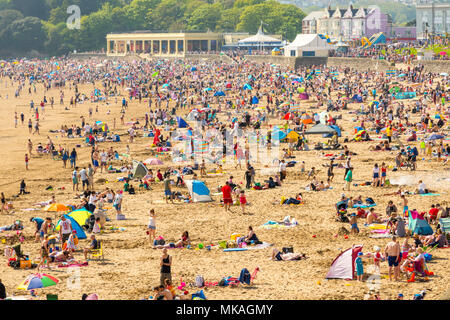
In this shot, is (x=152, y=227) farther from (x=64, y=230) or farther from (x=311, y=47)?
(x=311, y=47)

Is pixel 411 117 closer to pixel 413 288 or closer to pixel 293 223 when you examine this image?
pixel 293 223

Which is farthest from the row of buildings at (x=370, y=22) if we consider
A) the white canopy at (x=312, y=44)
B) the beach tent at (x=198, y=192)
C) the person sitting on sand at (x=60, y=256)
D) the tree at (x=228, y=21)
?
the person sitting on sand at (x=60, y=256)

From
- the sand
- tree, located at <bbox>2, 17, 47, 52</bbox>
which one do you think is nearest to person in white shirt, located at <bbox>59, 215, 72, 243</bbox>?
the sand

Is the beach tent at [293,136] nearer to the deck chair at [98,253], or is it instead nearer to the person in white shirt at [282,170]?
the person in white shirt at [282,170]

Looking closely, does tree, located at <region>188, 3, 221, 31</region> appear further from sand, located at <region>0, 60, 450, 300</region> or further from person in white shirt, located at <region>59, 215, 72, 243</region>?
person in white shirt, located at <region>59, 215, 72, 243</region>

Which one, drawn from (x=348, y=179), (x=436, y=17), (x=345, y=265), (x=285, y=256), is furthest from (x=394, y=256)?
(x=436, y=17)
